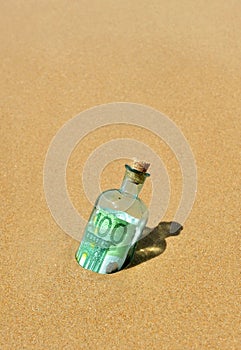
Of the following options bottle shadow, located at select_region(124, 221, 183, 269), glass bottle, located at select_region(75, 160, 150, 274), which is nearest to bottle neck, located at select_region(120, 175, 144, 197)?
glass bottle, located at select_region(75, 160, 150, 274)

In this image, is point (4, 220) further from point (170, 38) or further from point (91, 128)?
point (170, 38)

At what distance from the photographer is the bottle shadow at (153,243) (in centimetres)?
107

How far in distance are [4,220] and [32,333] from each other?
0.31 metres

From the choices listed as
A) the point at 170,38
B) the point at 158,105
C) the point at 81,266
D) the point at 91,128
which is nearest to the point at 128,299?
the point at 81,266

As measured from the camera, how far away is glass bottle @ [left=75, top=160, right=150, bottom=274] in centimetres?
99

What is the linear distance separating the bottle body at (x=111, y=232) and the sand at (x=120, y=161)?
0.03 metres

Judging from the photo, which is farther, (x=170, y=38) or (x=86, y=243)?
(x=170, y=38)

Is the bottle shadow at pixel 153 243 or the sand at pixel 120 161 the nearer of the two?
the sand at pixel 120 161

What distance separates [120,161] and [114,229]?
1.31 ft

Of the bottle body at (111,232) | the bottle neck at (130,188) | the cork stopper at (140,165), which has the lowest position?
the bottle body at (111,232)

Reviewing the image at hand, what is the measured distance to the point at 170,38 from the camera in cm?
186

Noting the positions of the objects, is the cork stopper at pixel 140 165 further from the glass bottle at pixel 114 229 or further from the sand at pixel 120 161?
the sand at pixel 120 161

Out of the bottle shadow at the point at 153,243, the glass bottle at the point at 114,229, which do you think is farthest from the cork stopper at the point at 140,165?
the bottle shadow at the point at 153,243

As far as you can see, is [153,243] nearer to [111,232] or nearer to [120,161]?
[111,232]
